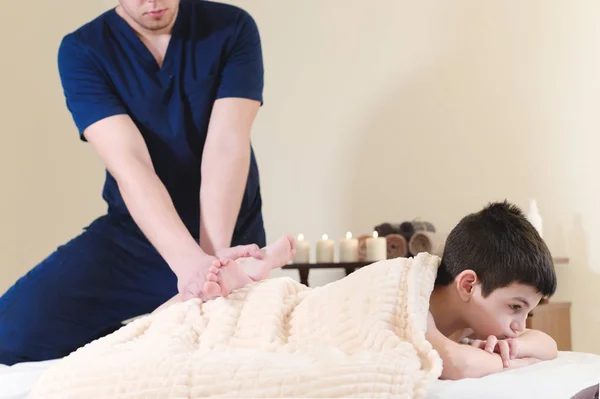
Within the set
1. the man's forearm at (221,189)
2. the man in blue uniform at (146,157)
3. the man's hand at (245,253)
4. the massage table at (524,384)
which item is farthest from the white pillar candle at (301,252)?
the massage table at (524,384)

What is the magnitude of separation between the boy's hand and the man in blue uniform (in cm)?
63

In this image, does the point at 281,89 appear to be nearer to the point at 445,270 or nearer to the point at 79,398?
the point at 445,270

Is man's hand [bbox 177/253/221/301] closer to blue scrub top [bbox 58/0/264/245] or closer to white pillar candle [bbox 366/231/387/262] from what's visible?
blue scrub top [bbox 58/0/264/245]

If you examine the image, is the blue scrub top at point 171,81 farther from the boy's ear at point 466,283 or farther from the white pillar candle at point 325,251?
the white pillar candle at point 325,251

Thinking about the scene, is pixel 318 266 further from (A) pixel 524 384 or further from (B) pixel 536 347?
(A) pixel 524 384

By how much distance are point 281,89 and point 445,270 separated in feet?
6.03

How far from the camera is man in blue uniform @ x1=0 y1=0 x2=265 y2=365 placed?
5.35 ft

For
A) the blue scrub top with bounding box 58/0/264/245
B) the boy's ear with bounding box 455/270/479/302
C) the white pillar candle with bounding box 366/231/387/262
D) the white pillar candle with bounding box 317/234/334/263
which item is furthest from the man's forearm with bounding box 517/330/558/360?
the white pillar candle with bounding box 317/234/334/263

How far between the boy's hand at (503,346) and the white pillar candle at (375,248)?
1.31 meters

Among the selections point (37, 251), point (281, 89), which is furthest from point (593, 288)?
point (37, 251)

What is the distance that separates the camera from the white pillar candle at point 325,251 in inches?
106

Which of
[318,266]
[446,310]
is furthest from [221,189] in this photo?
[318,266]

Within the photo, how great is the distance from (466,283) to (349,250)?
1309mm

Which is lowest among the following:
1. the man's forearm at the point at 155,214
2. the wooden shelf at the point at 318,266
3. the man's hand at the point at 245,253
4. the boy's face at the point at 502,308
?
the wooden shelf at the point at 318,266
